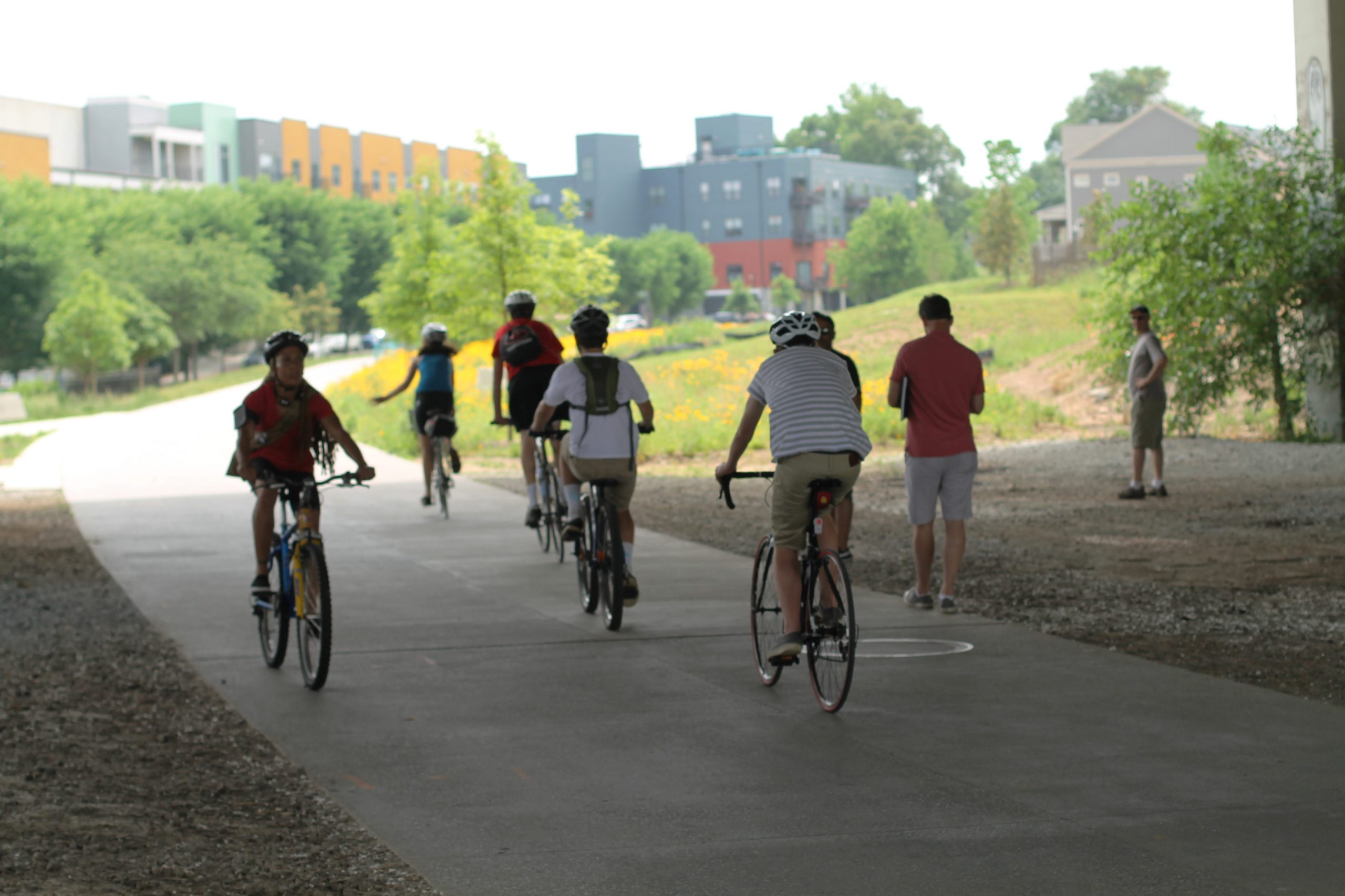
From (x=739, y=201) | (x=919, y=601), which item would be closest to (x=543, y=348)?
(x=919, y=601)

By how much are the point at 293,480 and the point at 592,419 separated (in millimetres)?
1895

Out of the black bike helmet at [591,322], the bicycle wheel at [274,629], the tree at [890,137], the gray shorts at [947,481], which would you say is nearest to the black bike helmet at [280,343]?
the bicycle wheel at [274,629]

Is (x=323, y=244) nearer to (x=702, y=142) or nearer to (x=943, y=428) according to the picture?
(x=702, y=142)

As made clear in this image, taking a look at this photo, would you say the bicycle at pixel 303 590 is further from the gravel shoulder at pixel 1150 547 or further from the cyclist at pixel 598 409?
the gravel shoulder at pixel 1150 547

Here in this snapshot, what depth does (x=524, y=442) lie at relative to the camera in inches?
470

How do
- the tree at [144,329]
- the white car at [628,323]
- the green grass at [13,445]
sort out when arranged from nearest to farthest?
the green grass at [13,445], the tree at [144,329], the white car at [628,323]

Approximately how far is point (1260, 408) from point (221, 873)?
68.0 feet

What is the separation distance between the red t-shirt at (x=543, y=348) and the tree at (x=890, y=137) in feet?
448

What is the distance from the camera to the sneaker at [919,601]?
9500mm

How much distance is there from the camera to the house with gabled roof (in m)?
89.2

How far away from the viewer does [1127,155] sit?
298 feet

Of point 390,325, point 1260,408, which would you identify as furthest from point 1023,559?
point 390,325

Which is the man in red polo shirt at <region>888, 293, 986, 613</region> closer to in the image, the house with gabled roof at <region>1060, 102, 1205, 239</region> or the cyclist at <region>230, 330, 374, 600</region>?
the cyclist at <region>230, 330, 374, 600</region>

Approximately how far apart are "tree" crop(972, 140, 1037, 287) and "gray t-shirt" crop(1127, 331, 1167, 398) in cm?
5091
